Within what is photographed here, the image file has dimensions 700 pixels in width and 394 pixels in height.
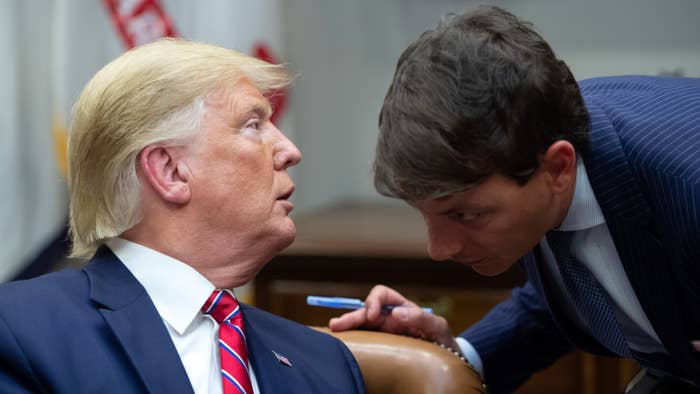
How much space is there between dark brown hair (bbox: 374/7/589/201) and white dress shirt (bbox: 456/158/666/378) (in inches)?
5.3

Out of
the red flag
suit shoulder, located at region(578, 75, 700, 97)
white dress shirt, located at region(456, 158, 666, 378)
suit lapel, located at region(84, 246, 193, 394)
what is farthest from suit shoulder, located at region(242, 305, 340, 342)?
the red flag

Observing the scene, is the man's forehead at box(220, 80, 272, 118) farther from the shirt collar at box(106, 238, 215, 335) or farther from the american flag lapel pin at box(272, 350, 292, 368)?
the american flag lapel pin at box(272, 350, 292, 368)

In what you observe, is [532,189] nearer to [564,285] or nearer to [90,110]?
[564,285]


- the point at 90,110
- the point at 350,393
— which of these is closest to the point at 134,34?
the point at 90,110

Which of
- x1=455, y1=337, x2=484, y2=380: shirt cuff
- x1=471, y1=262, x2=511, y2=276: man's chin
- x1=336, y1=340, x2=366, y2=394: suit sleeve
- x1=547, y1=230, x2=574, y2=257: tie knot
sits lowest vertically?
x1=455, y1=337, x2=484, y2=380: shirt cuff

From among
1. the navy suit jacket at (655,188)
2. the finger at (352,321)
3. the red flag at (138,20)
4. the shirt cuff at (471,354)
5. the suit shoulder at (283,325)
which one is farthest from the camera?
the red flag at (138,20)

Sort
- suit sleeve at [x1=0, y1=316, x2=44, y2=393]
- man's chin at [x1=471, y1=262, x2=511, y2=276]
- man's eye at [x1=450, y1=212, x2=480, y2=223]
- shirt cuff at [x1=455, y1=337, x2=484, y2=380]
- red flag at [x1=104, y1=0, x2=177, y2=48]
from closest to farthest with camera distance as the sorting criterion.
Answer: suit sleeve at [x1=0, y1=316, x2=44, y2=393] < man's eye at [x1=450, y1=212, x2=480, y2=223] < man's chin at [x1=471, y1=262, x2=511, y2=276] < shirt cuff at [x1=455, y1=337, x2=484, y2=380] < red flag at [x1=104, y1=0, x2=177, y2=48]

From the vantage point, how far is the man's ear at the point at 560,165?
5.65ft

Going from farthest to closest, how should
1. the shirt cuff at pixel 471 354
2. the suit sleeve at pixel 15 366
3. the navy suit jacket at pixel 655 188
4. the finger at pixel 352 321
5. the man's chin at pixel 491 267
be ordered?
the shirt cuff at pixel 471 354, the finger at pixel 352 321, the man's chin at pixel 491 267, the navy suit jacket at pixel 655 188, the suit sleeve at pixel 15 366

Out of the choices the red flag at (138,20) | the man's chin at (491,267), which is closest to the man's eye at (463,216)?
the man's chin at (491,267)

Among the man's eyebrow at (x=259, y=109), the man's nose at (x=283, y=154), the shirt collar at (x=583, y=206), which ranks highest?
the man's eyebrow at (x=259, y=109)

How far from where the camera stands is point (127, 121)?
1788 mm

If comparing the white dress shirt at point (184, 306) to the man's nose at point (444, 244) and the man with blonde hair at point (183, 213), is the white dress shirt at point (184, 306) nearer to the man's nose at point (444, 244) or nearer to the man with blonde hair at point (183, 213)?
the man with blonde hair at point (183, 213)

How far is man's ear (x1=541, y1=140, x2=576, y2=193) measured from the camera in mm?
1721
